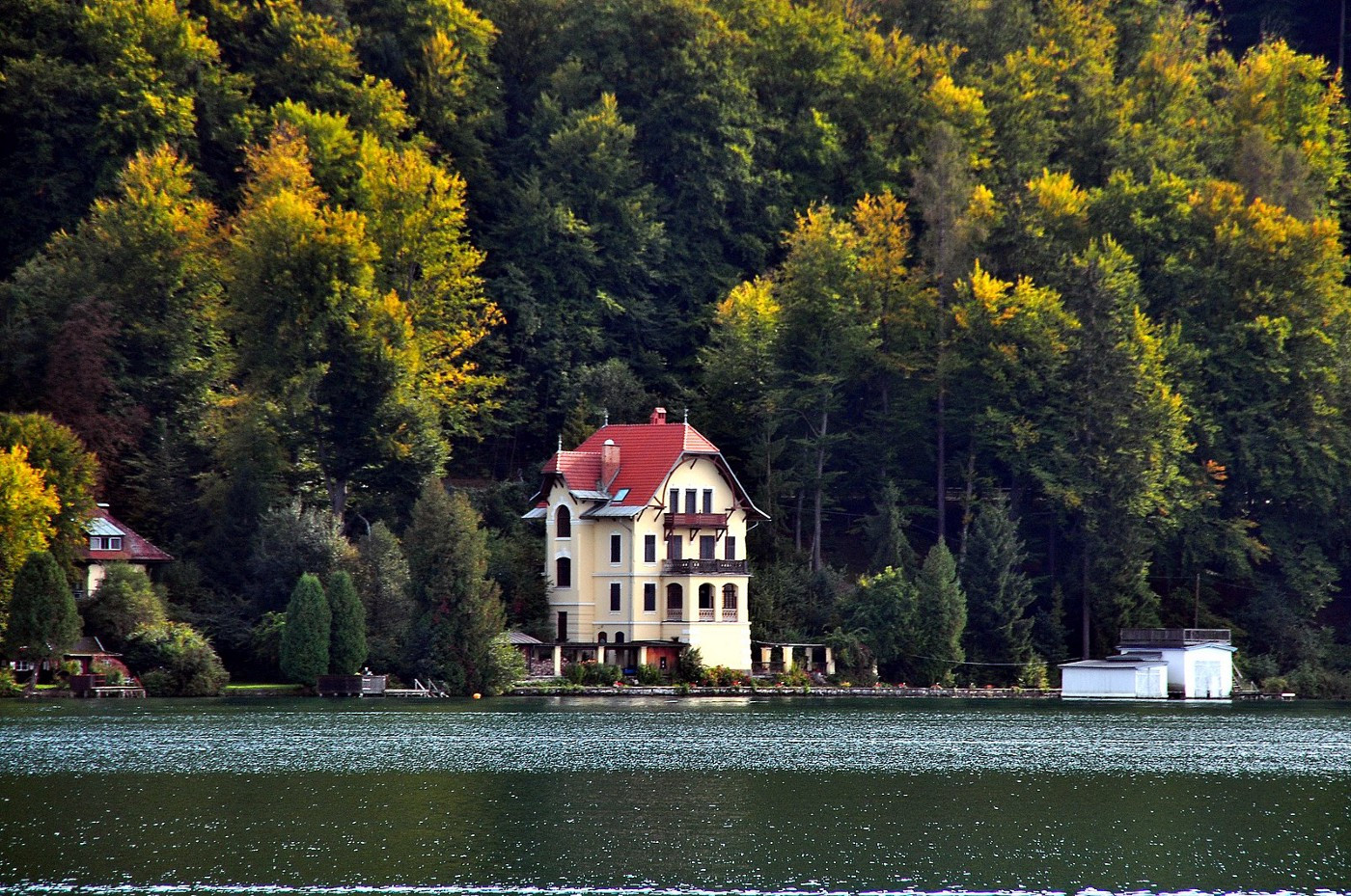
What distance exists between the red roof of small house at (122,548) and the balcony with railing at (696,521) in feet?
59.2

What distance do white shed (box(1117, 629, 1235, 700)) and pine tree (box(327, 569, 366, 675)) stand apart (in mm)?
28728

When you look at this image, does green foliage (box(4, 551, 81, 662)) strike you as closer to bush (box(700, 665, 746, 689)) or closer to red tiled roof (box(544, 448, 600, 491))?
red tiled roof (box(544, 448, 600, 491))

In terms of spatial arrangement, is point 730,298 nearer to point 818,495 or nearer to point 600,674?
point 818,495

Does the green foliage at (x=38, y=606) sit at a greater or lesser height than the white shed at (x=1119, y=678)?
greater

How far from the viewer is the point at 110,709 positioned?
54.8 metres

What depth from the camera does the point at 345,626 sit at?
64125 millimetres

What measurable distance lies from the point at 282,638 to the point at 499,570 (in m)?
10.9

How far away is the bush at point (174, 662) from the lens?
62.8 m

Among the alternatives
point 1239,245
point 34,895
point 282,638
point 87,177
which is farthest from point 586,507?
point 34,895

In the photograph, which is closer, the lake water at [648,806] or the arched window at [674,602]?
the lake water at [648,806]

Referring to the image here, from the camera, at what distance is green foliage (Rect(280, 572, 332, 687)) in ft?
208

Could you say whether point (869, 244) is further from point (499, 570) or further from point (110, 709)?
point (110, 709)

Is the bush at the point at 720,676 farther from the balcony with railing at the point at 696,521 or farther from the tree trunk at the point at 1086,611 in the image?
the tree trunk at the point at 1086,611

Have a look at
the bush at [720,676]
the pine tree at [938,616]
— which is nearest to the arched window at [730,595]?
the bush at [720,676]
